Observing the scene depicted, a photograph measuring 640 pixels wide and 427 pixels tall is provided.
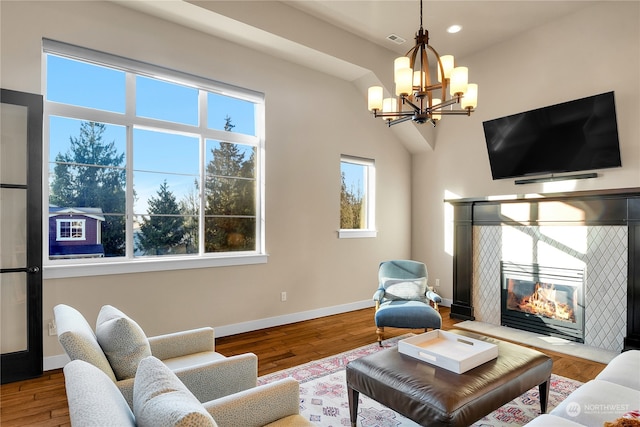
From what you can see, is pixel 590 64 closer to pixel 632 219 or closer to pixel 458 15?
pixel 458 15

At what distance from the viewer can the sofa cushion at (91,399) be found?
858 millimetres

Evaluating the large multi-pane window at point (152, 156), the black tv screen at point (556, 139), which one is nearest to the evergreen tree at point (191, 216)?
the large multi-pane window at point (152, 156)

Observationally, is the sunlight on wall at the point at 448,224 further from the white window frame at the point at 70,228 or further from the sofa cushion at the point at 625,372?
the white window frame at the point at 70,228

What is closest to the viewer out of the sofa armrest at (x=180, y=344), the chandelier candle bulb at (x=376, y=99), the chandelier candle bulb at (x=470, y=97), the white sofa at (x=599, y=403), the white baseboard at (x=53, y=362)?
the white sofa at (x=599, y=403)

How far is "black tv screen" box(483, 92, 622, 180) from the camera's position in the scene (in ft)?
12.5

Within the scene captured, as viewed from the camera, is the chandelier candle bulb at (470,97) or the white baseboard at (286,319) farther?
the white baseboard at (286,319)

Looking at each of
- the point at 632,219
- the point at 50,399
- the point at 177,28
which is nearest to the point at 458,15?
the point at 632,219

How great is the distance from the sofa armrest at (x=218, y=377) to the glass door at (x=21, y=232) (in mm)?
2058

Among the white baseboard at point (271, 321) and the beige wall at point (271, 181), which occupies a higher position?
the beige wall at point (271, 181)

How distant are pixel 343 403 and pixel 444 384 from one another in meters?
0.95

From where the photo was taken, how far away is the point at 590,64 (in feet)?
13.3

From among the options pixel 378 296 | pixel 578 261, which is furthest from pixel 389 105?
pixel 578 261

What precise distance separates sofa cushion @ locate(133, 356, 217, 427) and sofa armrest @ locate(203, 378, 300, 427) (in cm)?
31

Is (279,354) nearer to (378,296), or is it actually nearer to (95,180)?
(378,296)
